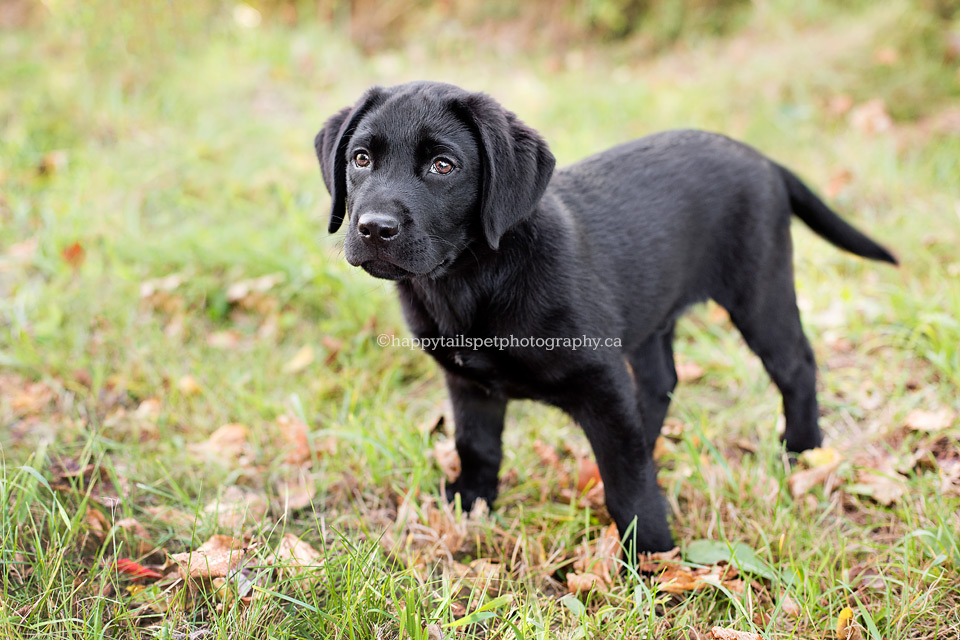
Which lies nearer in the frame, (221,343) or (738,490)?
(738,490)

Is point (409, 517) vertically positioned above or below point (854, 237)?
below

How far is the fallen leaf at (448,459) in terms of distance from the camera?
8.62 ft

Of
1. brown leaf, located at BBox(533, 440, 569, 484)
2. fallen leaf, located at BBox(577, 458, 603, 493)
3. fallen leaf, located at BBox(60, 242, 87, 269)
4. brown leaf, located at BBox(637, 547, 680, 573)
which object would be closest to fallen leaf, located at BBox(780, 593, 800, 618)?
Result: brown leaf, located at BBox(637, 547, 680, 573)

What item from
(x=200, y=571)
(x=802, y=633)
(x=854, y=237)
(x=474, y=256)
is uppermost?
(x=474, y=256)

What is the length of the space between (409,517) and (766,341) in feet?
4.75

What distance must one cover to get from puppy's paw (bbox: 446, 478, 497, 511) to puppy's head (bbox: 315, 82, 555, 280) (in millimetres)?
865

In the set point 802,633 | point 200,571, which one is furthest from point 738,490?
point 200,571

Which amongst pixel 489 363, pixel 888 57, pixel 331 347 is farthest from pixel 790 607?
pixel 888 57

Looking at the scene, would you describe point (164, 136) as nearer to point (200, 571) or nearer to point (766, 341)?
point (200, 571)

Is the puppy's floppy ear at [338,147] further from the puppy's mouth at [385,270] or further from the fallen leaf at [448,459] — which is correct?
the fallen leaf at [448,459]

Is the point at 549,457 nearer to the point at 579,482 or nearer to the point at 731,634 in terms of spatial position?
the point at 579,482

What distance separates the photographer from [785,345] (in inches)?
104

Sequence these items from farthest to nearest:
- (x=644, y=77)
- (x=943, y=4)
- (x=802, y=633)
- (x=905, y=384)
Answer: (x=644, y=77) → (x=943, y=4) → (x=905, y=384) → (x=802, y=633)

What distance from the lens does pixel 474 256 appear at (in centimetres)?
207
